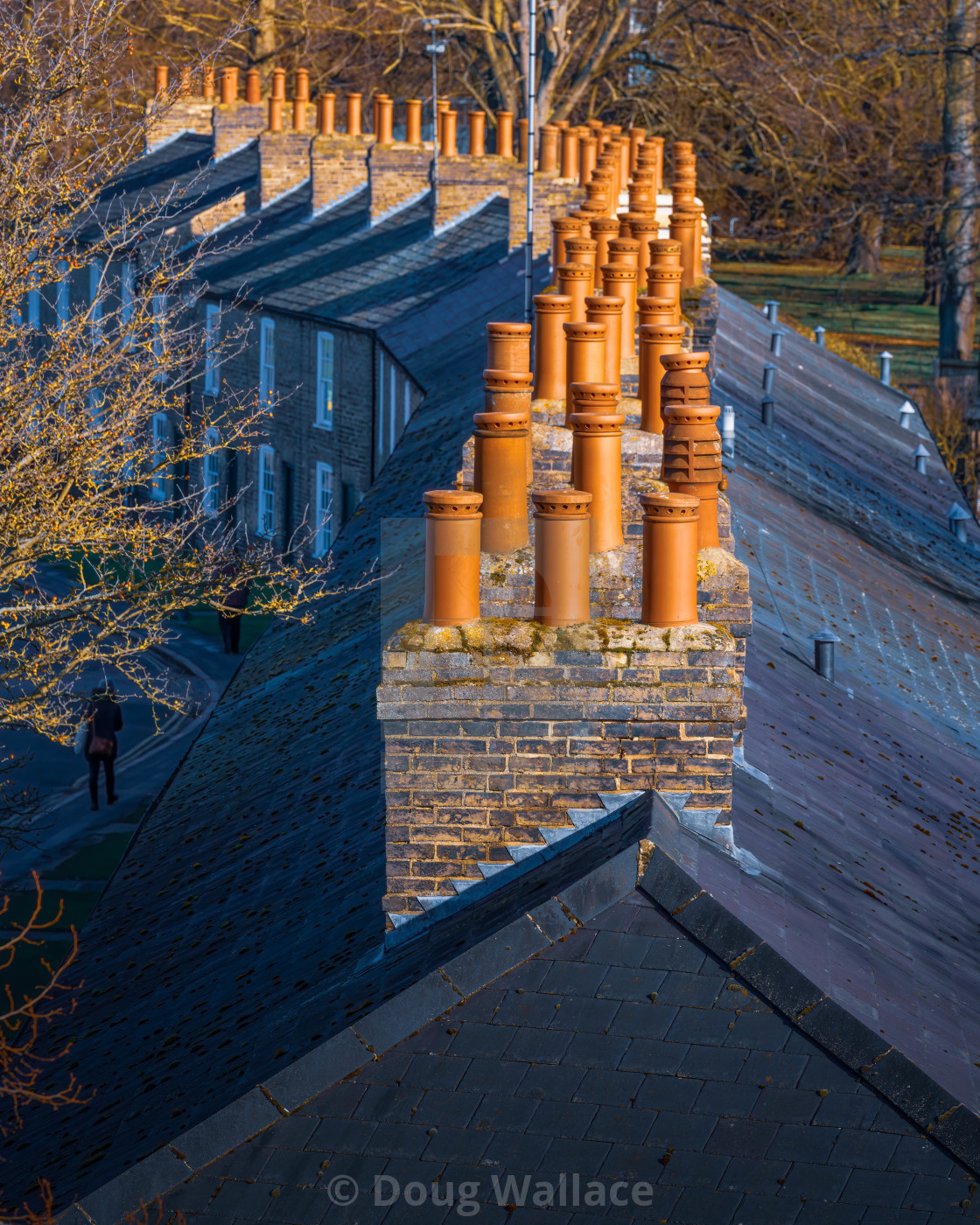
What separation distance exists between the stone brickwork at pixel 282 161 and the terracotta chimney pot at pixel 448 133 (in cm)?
594

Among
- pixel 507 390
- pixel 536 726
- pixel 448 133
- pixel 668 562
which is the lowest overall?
pixel 536 726

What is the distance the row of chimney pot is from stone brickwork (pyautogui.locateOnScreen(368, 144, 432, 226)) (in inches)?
1064

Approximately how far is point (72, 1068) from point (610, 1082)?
4444mm

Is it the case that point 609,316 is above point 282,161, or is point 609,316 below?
below

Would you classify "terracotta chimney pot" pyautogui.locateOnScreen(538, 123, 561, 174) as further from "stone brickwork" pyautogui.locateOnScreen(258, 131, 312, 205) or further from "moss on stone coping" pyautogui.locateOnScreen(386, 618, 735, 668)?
"moss on stone coping" pyautogui.locateOnScreen(386, 618, 735, 668)

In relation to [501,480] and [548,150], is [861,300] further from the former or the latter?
[501,480]

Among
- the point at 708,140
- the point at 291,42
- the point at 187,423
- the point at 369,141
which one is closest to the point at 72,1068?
the point at 187,423

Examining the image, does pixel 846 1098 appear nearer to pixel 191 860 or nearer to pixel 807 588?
pixel 191 860

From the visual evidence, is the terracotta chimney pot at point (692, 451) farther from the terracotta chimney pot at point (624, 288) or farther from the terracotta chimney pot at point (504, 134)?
the terracotta chimney pot at point (504, 134)

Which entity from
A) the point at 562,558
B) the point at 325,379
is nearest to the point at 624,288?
the point at 562,558

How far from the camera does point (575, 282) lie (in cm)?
1252

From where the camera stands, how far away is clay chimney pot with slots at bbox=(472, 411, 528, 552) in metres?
8.82

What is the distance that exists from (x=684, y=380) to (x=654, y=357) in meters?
1.61

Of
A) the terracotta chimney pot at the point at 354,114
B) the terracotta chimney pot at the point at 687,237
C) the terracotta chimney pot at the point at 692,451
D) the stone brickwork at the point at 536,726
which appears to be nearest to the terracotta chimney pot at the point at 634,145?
the terracotta chimney pot at the point at 354,114
